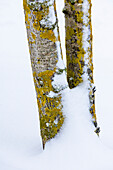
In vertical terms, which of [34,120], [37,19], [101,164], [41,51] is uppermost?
[37,19]

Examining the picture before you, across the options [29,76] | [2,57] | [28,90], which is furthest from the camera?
[2,57]

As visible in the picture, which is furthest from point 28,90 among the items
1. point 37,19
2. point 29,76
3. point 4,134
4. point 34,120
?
point 37,19

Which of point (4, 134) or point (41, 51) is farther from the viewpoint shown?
point (4, 134)

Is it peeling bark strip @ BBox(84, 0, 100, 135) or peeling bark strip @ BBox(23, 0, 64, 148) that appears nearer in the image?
peeling bark strip @ BBox(23, 0, 64, 148)

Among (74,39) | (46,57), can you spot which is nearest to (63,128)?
(46,57)

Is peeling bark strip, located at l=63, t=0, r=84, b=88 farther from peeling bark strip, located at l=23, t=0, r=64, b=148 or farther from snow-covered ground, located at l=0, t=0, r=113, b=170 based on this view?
peeling bark strip, located at l=23, t=0, r=64, b=148

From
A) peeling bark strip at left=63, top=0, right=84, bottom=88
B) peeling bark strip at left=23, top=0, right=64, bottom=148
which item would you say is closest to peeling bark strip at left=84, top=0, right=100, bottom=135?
peeling bark strip at left=63, top=0, right=84, bottom=88

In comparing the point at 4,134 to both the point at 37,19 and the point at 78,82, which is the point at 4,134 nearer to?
the point at 78,82
